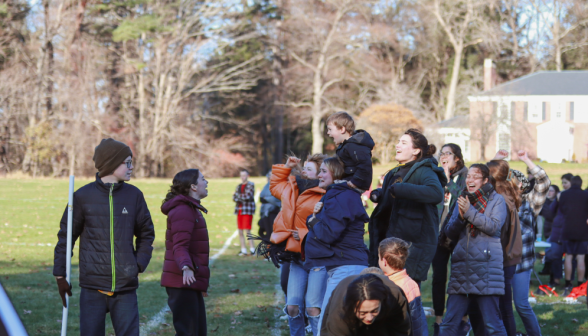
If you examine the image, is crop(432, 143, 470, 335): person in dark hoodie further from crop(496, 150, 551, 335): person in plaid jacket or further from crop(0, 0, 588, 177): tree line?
crop(0, 0, 588, 177): tree line

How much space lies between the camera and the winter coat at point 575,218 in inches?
405

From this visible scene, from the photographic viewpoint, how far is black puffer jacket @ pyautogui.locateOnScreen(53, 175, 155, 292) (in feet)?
15.1

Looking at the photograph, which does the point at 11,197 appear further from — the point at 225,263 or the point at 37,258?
the point at 225,263

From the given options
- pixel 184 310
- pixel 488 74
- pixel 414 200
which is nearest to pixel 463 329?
pixel 414 200

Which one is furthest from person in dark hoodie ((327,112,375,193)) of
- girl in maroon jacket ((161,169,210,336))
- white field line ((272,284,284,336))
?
white field line ((272,284,284,336))

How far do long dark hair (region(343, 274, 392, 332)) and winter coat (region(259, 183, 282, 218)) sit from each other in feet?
28.3

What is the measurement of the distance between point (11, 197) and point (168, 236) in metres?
21.3

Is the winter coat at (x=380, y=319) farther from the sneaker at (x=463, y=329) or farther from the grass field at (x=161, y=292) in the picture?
the grass field at (x=161, y=292)

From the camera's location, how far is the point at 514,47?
55.0m

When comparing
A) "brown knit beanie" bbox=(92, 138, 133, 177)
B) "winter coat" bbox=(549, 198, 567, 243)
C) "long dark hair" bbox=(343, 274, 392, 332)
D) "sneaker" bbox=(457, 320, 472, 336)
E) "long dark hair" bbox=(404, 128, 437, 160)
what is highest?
"long dark hair" bbox=(404, 128, 437, 160)

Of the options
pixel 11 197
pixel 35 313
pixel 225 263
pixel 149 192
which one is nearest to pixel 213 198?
pixel 149 192

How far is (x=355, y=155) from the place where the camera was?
205 inches

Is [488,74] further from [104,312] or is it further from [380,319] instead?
[380,319]

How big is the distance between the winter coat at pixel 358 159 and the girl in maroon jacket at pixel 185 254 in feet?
4.30
